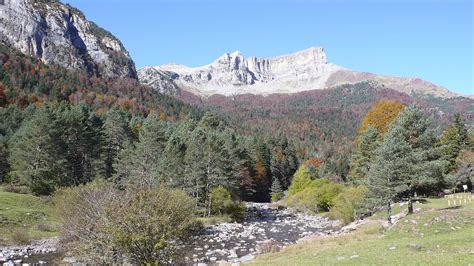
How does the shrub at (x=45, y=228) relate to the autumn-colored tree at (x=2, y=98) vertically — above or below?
below

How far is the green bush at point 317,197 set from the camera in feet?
239

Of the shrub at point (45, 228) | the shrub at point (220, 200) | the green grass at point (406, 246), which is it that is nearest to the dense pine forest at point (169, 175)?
the shrub at point (220, 200)

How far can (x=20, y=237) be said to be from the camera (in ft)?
131

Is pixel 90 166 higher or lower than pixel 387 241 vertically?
higher

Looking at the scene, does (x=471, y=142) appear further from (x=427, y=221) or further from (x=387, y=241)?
(x=387, y=241)

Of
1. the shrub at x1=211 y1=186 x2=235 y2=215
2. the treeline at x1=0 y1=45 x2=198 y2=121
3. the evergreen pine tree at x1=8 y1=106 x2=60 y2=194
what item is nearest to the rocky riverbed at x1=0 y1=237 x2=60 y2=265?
the evergreen pine tree at x1=8 y1=106 x2=60 y2=194

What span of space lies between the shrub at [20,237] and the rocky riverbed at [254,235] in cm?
1596

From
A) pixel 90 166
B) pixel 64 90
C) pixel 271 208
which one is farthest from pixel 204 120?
pixel 64 90

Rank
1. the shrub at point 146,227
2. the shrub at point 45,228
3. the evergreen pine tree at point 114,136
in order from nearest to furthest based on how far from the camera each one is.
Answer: the shrub at point 146,227 < the shrub at point 45,228 < the evergreen pine tree at point 114,136

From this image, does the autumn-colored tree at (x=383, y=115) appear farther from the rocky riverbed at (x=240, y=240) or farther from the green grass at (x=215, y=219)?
the green grass at (x=215, y=219)

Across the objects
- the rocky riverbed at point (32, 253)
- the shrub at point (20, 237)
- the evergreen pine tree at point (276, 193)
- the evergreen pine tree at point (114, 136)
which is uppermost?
the evergreen pine tree at point (114, 136)

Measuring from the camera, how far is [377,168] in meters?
41.8

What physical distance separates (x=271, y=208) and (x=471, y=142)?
39.6 metres

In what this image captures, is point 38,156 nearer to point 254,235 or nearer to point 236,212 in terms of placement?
point 236,212
